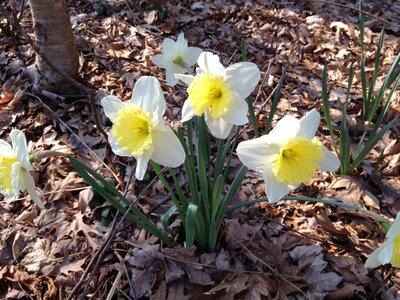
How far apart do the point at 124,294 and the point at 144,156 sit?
2.38 feet

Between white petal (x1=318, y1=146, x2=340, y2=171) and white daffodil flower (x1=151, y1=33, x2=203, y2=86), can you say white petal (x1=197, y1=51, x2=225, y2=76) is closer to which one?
white daffodil flower (x1=151, y1=33, x2=203, y2=86)

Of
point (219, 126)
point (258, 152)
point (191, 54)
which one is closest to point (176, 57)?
point (191, 54)

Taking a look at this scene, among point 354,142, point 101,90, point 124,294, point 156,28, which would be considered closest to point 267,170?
point 124,294

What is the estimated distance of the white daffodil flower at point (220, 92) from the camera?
115cm

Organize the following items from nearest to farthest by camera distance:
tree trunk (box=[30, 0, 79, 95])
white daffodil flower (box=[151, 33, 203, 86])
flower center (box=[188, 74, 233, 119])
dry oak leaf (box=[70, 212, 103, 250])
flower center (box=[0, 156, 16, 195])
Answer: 1. flower center (box=[188, 74, 233, 119])
2. flower center (box=[0, 156, 16, 195])
3. white daffodil flower (box=[151, 33, 203, 86])
4. dry oak leaf (box=[70, 212, 103, 250])
5. tree trunk (box=[30, 0, 79, 95])

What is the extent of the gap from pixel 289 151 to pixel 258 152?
0.10 m

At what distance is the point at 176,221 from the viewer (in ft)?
5.89

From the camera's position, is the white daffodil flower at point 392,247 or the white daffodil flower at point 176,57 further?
the white daffodil flower at point 176,57

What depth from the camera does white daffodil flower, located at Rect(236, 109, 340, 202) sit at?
1159 millimetres

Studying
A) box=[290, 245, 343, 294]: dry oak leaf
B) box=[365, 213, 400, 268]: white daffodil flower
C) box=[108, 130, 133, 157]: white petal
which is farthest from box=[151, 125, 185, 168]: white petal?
box=[290, 245, 343, 294]: dry oak leaf

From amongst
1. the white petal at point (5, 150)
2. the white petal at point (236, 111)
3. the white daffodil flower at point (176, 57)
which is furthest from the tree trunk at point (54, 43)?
the white petal at point (236, 111)

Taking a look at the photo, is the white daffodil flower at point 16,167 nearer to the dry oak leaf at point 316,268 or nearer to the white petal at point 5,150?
the white petal at point 5,150

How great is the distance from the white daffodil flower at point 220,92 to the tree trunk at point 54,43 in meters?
1.59

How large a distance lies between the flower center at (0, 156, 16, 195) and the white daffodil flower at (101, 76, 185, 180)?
36 cm
